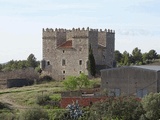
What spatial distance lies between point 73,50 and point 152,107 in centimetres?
2189

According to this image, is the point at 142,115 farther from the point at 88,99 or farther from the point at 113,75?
the point at 113,75

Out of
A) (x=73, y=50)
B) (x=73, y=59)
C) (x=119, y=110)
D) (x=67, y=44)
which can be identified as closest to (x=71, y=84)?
(x=73, y=59)

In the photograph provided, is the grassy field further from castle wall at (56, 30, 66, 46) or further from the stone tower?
castle wall at (56, 30, 66, 46)

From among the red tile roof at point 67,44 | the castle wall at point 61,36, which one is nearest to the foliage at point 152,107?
the red tile roof at point 67,44

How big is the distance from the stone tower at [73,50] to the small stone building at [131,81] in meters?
8.95

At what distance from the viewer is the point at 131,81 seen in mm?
44531

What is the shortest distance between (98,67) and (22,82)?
876 cm

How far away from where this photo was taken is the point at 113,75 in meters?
45.6

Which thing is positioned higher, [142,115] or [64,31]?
[64,31]

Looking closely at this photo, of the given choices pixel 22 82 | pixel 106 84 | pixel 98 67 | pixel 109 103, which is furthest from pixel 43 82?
pixel 109 103

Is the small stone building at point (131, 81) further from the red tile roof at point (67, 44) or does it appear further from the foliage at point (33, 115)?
the foliage at point (33, 115)

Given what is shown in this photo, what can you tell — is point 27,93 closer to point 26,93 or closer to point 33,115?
point 26,93

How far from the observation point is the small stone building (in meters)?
43.2

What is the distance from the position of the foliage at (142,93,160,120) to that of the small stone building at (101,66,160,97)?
7533 millimetres
